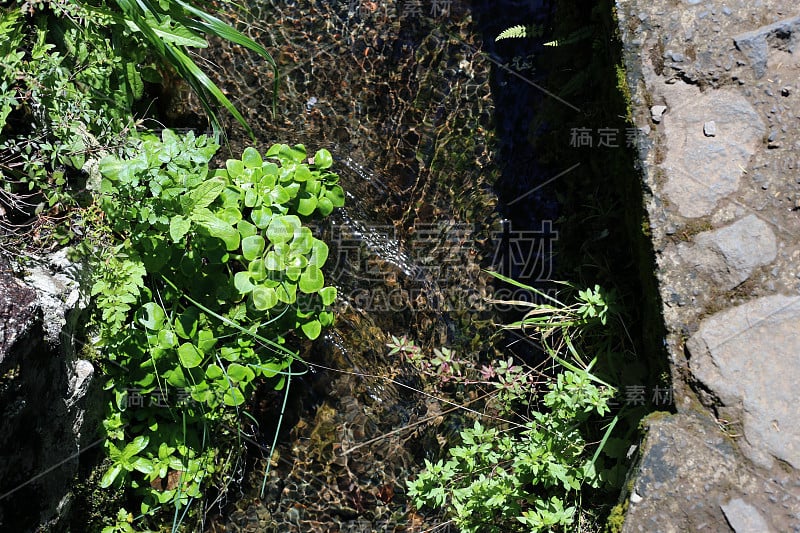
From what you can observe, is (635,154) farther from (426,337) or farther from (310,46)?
(310,46)

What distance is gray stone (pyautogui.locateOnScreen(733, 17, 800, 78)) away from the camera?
8.77ft

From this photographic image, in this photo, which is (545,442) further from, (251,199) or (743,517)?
(251,199)

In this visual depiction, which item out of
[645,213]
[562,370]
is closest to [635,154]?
[645,213]

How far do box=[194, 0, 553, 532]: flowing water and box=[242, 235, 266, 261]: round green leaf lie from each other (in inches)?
33.6

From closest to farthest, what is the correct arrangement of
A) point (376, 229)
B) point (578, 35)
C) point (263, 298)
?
point (263, 298)
point (578, 35)
point (376, 229)

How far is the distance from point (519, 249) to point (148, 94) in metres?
2.12

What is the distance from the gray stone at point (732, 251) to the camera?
260 centimetres

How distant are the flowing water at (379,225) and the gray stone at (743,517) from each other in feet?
4.36

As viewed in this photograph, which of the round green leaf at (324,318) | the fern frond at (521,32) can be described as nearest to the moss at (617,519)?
the round green leaf at (324,318)

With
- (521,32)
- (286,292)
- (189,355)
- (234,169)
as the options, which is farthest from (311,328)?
(521,32)

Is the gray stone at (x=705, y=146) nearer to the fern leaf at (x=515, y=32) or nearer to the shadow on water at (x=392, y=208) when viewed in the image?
the shadow on water at (x=392, y=208)

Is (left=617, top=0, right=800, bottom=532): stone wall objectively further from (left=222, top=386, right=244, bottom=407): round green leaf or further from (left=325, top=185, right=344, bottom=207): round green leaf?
(left=222, top=386, right=244, bottom=407): round green leaf

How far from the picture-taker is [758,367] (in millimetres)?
2525

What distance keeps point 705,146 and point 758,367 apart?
2.93 feet
